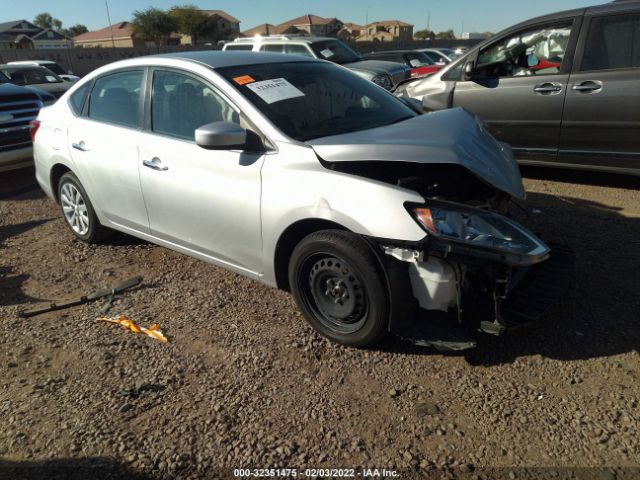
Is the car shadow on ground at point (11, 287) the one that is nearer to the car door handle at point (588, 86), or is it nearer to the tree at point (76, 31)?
the car door handle at point (588, 86)

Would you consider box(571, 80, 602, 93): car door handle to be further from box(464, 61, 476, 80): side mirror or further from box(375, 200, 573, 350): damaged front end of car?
box(375, 200, 573, 350): damaged front end of car

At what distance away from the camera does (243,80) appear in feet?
10.6

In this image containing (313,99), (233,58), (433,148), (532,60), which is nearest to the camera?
(433,148)

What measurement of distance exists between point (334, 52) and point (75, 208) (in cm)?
916

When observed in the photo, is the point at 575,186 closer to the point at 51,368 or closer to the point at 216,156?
the point at 216,156

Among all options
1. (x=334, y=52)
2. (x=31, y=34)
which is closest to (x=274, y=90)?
(x=334, y=52)

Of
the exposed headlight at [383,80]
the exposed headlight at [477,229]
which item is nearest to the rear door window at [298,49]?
the exposed headlight at [383,80]

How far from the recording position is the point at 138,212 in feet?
12.5

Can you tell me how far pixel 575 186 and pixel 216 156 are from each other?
14.2 ft

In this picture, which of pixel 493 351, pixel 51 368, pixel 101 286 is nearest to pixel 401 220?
pixel 493 351

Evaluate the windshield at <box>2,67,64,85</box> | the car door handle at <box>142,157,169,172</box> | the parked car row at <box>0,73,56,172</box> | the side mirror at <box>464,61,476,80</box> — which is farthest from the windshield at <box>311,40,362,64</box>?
the car door handle at <box>142,157,169,172</box>

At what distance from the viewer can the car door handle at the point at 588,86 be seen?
499 centimetres

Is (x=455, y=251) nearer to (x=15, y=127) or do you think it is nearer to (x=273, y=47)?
(x=15, y=127)

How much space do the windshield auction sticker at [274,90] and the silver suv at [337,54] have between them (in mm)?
7377
